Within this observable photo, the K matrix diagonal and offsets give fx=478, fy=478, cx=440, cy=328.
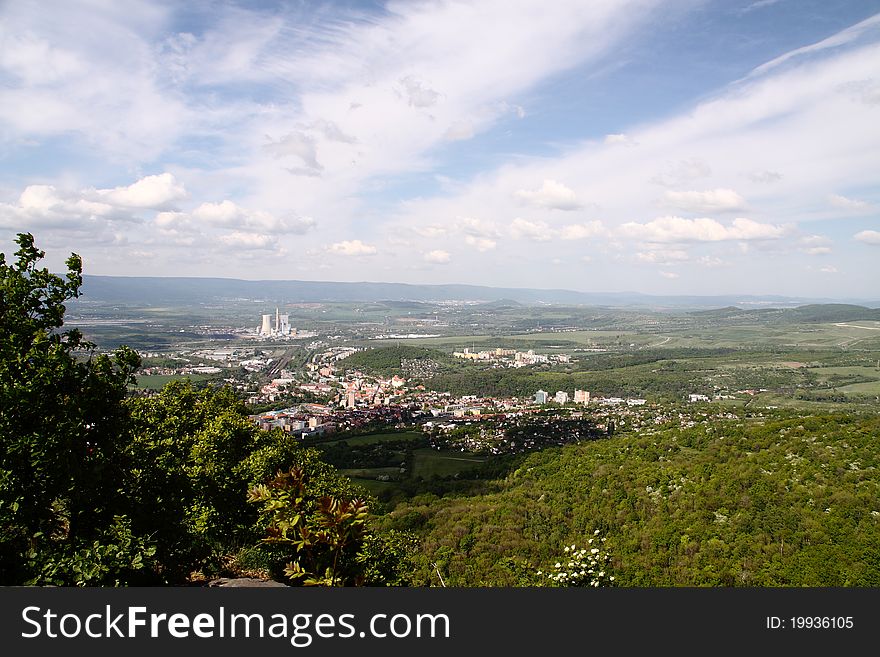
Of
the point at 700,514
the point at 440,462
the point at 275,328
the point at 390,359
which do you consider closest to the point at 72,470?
the point at 700,514

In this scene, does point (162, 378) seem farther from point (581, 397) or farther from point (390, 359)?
point (581, 397)

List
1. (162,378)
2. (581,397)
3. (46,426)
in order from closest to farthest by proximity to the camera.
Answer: (46,426) → (581,397) → (162,378)

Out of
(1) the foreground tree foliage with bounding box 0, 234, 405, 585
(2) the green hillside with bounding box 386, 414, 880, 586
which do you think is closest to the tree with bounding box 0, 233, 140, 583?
(1) the foreground tree foliage with bounding box 0, 234, 405, 585

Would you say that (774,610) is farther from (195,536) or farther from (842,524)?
(842,524)

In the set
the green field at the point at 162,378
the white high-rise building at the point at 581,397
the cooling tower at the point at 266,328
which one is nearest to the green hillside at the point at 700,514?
the white high-rise building at the point at 581,397

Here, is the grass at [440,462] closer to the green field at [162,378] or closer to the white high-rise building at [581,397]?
the white high-rise building at [581,397]

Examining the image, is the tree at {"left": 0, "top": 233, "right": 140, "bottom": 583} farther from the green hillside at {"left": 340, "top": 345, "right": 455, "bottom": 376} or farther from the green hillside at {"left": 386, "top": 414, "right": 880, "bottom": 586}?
the green hillside at {"left": 340, "top": 345, "right": 455, "bottom": 376}

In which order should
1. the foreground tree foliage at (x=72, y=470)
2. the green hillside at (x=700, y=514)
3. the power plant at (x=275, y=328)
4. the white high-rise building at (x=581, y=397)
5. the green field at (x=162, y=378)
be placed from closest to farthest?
the foreground tree foliage at (x=72, y=470)
the green hillside at (x=700, y=514)
the green field at (x=162, y=378)
the white high-rise building at (x=581, y=397)
the power plant at (x=275, y=328)

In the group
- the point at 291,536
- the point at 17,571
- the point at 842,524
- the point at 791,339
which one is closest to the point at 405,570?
the point at 291,536
